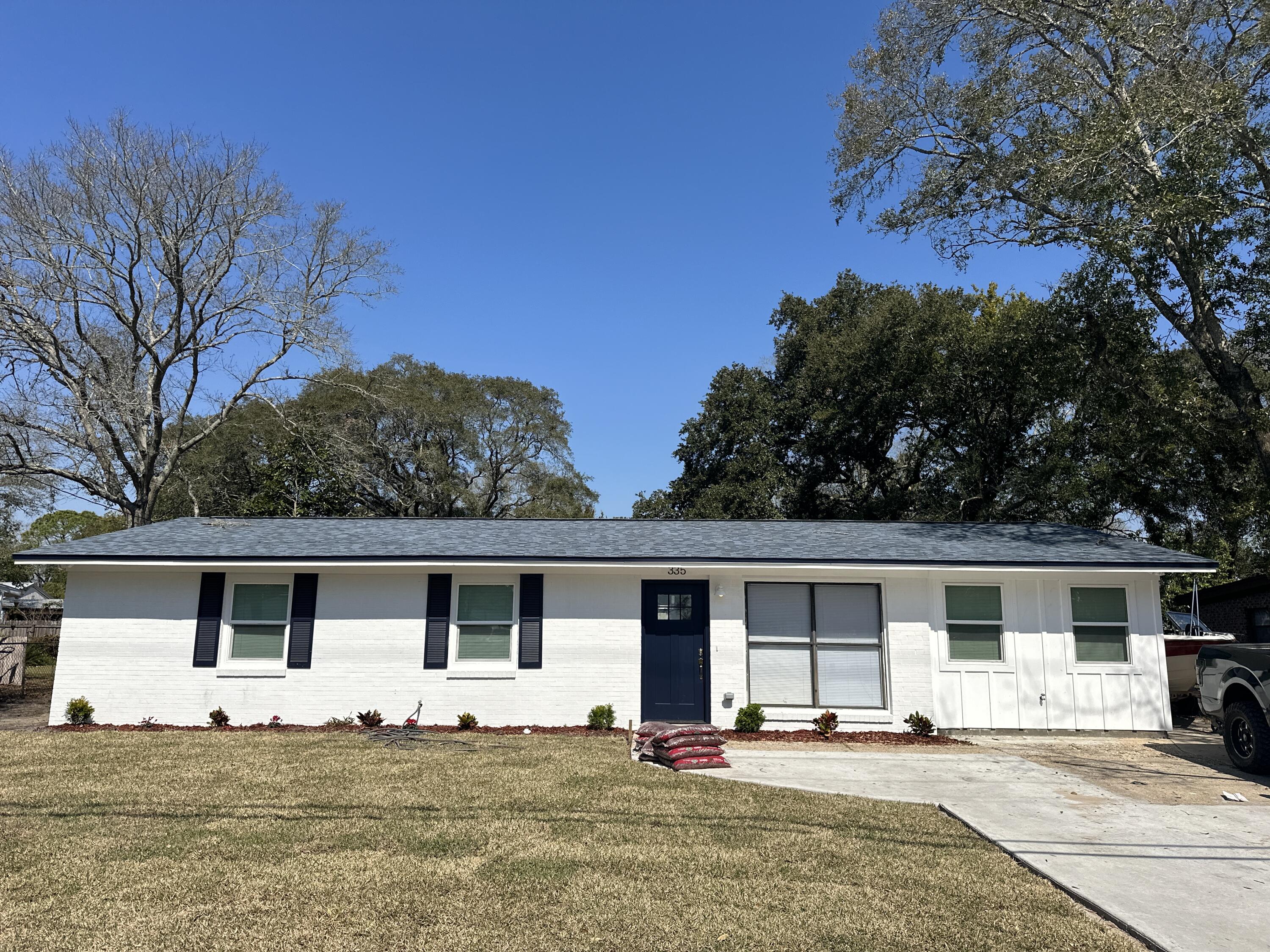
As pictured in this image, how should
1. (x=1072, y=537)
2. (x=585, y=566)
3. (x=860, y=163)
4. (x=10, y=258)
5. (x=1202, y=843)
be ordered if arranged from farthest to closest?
(x=10, y=258) → (x=860, y=163) → (x=1072, y=537) → (x=585, y=566) → (x=1202, y=843)

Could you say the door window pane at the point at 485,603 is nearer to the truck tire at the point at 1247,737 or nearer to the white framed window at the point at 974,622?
the white framed window at the point at 974,622

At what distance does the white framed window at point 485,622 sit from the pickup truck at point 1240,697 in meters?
9.59

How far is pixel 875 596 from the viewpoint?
13047mm

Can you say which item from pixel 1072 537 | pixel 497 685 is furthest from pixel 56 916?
pixel 1072 537

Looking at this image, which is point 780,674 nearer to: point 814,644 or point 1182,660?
point 814,644

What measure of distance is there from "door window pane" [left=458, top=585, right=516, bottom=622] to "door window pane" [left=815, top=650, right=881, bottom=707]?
4.86m

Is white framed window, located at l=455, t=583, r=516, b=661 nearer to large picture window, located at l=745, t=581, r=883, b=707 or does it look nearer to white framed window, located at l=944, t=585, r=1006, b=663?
large picture window, located at l=745, t=581, r=883, b=707

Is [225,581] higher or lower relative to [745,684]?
higher

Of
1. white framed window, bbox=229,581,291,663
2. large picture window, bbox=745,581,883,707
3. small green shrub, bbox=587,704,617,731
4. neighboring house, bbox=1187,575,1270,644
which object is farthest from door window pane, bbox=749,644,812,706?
neighboring house, bbox=1187,575,1270,644

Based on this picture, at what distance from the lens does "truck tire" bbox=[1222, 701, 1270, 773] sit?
967 cm

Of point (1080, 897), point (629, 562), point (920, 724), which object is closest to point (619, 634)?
point (629, 562)

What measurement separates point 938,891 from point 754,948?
1633 millimetres

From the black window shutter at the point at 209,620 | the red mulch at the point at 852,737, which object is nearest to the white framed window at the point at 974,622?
the red mulch at the point at 852,737

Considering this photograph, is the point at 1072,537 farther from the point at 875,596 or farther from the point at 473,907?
the point at 473,907
